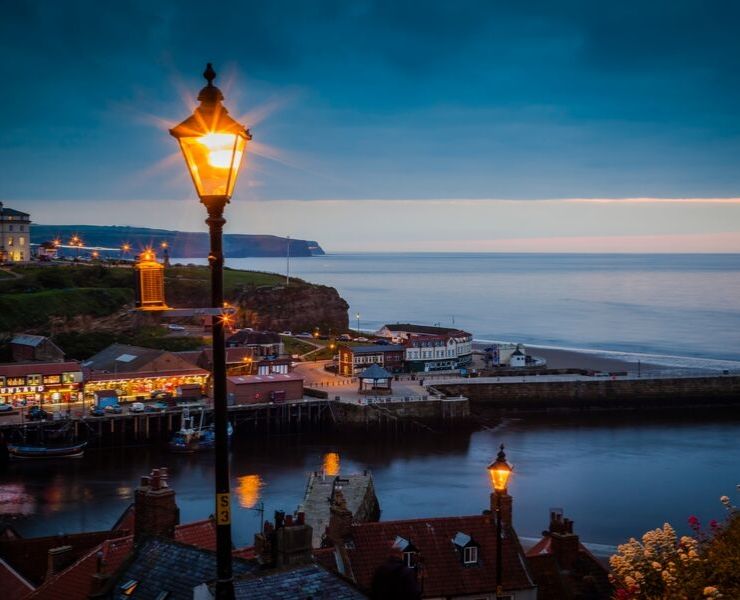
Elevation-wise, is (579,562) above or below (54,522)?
above

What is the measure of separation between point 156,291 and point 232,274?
123 metres

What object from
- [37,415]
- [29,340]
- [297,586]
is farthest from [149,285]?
[29,340]

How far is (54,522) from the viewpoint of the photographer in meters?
35.7

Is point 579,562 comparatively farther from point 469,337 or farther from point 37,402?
point 469,337

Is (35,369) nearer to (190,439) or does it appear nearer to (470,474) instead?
(190,439)

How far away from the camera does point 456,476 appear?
145ft

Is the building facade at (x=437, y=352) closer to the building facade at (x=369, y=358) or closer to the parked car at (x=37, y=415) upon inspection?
the building facade at (x=369, y=358)

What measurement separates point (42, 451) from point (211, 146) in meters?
48.0

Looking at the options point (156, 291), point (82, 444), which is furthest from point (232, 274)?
point (156, 291)

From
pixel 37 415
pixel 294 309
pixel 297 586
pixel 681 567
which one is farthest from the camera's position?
pixel 294 309

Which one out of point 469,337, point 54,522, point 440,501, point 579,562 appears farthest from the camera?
point 469,337

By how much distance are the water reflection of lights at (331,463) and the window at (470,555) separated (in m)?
25.7

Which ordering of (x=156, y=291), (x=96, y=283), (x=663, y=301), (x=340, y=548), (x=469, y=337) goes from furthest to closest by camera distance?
(x=663, y=301), (x=96, y=283), (x=469, y=337), (x=340, y=548), (x=156, y=291)

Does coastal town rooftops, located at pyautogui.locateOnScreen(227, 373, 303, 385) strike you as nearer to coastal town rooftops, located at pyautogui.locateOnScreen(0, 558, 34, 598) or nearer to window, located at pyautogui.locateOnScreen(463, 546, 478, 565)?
coastal town rooftops, located at pyautogui.locateOnScreen(0, 558, 34, 598)
